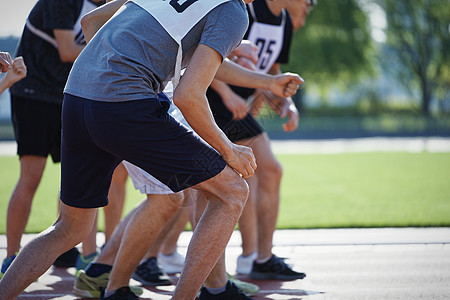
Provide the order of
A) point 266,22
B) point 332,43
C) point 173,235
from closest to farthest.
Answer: point 266,22
point 173,235
point 332,43

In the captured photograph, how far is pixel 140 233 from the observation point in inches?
151

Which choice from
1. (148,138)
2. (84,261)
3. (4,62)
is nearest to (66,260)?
(84,261)

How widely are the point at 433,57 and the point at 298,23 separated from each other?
133ft

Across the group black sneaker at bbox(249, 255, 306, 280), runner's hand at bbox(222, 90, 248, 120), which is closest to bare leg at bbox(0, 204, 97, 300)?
runner's hand at bbox(222, 90, 248, 120)

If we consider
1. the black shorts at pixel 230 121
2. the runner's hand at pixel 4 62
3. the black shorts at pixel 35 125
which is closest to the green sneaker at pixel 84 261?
the black shorts at pixel 35 125

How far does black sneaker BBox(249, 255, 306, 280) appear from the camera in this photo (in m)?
4.94

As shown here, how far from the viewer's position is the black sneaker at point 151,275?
4.80m

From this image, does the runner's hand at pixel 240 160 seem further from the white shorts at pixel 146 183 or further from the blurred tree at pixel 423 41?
the blurred tree at pixel 423 41

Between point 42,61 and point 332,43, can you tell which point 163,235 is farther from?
point 332,43

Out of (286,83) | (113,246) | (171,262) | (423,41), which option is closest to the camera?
(286,83)

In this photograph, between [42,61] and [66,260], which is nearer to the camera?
[42,61]

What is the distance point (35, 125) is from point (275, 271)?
202cm

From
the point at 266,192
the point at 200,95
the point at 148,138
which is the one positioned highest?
the point at 200,95

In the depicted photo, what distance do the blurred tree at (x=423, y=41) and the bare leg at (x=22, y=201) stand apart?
131ft
